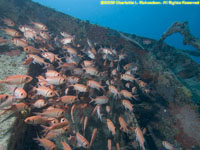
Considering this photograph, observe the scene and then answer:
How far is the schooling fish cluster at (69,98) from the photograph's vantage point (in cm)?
316

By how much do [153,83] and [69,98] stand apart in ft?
16.4

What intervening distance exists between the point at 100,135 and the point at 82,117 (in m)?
0.96

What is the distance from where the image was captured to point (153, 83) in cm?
702

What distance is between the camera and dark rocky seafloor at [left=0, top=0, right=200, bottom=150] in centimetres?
539

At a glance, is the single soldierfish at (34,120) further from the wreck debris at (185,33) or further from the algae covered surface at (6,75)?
the wreck debris at (185,33)

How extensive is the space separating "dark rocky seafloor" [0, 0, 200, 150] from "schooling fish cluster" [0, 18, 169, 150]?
0.56m

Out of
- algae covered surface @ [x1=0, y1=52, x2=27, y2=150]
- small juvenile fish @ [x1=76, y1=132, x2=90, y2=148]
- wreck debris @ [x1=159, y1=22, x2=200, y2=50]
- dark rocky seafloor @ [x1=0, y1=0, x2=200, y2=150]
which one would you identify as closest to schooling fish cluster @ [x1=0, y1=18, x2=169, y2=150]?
small juvenile fish @ [x1=76, y1=132, x2=90, y2=148]

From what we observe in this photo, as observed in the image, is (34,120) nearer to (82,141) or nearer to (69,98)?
(69,98)

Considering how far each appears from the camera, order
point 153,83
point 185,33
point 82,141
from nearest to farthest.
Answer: point 82,141 < point 153,83 < point 185,33

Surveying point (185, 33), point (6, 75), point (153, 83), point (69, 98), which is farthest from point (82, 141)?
point (185, 33)

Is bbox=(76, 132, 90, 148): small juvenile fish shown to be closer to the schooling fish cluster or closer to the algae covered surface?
the schooling fish cluster

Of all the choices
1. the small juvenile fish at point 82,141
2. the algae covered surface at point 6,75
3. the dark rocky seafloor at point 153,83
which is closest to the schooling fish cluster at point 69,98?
the small juvenile fish at point 82,141

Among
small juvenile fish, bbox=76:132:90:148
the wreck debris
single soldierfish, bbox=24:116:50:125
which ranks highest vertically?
the wreck debris

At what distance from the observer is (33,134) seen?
12.2 ft
